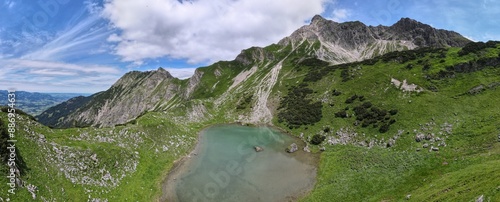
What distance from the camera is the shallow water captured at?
157 feet

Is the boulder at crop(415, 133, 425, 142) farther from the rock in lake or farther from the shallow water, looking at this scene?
the rock in lake

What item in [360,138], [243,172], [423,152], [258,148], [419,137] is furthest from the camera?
[258,148]

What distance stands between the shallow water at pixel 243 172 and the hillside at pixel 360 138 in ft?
12.0

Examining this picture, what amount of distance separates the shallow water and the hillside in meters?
3.66

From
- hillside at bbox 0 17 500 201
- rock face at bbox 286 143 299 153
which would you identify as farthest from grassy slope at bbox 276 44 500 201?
rock face at bbox 286 143 299 153

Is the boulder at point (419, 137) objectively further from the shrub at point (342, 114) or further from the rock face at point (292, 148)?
the rock face at point (292, 148)

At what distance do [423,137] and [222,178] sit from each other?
148ft

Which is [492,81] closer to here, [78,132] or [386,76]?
[386,76]

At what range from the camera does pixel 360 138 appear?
233 ft

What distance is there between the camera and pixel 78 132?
179ft

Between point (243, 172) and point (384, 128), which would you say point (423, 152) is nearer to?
point (384, 128)

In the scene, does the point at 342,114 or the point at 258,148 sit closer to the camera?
the point at 258,148

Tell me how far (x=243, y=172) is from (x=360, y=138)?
33732mm

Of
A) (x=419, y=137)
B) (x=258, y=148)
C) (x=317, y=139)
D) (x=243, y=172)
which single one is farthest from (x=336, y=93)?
(x=243, y=172)
